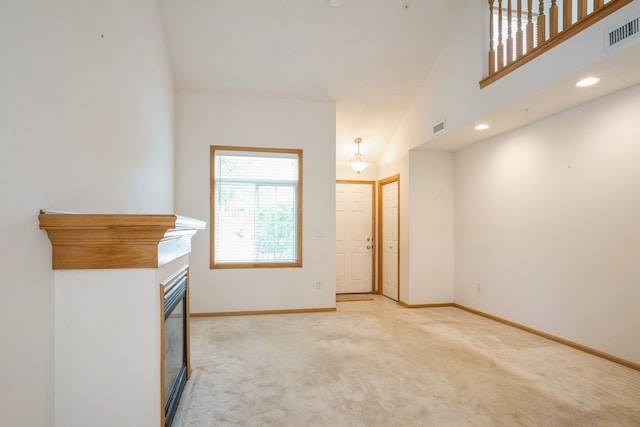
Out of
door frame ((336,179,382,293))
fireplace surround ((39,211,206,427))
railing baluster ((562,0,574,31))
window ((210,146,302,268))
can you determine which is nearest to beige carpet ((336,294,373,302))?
door frame ((336,179,382,293))

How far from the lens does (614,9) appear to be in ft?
7.82

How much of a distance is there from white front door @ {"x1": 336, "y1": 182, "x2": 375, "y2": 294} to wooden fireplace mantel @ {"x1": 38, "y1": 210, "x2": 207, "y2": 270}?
4.98 metres

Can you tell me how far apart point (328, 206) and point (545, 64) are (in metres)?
2.96

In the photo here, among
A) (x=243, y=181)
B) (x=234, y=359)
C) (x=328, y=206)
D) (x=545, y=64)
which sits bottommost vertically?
(x=234, y=359)

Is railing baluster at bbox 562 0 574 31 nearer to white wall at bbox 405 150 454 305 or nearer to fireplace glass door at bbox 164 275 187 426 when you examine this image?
white wall at bbox 405 150 454 305

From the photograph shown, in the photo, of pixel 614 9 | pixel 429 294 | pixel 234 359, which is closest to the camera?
pixel 614 9

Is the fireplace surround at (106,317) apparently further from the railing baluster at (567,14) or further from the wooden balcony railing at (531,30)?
the railing baluster at (567,14)

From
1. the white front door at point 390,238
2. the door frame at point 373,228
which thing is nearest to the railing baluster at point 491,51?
the white front door at point 390,238

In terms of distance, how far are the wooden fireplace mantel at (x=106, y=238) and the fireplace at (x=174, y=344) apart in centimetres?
36

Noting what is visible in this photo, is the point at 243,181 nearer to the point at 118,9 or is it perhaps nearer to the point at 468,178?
the point at 118,9

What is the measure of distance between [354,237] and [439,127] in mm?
2625

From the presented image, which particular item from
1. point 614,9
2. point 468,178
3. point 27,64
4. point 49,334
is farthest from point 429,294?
point 27,64

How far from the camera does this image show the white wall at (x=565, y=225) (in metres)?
3.04

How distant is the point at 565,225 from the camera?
359 cm
